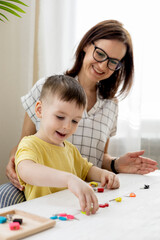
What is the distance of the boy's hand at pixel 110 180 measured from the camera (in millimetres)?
1101

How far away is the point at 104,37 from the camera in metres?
1.55

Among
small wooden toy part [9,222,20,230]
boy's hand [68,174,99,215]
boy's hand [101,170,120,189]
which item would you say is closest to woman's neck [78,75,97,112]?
boy's hand [101,170,120,189]

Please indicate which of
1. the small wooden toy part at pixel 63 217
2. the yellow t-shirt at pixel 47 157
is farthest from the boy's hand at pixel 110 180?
the small wooden toy part at pixel 63 217

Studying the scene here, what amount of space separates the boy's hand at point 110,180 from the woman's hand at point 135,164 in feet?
0.98

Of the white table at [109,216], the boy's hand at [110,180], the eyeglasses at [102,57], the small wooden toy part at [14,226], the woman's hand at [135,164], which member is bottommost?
the woman's hand at [135,164]

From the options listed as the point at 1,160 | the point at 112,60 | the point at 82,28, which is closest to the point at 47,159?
the point at 112,60

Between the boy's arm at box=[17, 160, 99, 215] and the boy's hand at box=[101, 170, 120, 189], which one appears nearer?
the boy's arm at box=[17, 160, 99, 215]

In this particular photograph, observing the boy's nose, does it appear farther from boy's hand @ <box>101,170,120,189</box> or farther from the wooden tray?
the wooden tray

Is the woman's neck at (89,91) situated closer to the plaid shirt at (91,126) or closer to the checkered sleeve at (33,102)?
the plaid shirt at (91,126)

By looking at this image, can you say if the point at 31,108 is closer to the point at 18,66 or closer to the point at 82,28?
the point at 18,66

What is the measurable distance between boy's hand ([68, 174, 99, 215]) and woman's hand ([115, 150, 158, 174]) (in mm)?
606

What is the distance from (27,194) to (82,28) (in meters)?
1.40

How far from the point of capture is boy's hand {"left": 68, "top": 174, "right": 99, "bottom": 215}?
79 centimetres

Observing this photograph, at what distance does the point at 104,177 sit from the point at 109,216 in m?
0.38
